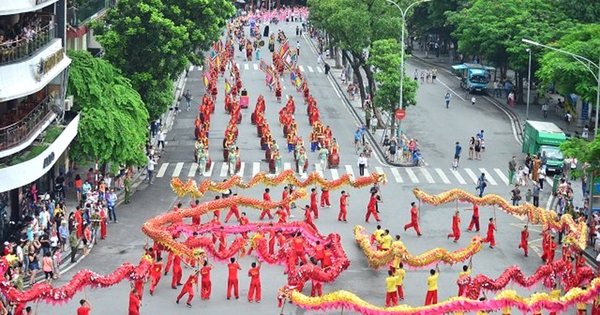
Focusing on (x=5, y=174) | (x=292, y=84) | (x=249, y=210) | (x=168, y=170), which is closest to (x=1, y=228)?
(x=5, y=174)

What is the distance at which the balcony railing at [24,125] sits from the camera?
41.7m

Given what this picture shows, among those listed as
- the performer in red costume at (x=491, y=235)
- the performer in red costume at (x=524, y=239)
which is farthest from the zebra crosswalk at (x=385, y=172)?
the performer in red costume at (x=524, y=239)

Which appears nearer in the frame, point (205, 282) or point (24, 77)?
point (205, 282)

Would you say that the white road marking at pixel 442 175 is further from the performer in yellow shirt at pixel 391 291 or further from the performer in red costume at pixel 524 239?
the performer in yellow shirt at pixel 391 291

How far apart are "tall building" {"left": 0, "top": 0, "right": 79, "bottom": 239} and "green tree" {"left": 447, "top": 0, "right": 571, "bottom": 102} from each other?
120 ft

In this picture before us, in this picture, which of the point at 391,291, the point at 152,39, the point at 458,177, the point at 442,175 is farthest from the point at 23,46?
the point at 458,177

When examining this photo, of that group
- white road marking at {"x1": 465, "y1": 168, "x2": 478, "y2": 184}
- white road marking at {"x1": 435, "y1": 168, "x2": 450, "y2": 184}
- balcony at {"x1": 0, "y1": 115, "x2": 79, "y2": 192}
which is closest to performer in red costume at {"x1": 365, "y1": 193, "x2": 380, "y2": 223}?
white road marking at {"x1": 435, "y1": 168, "x2": 450, "y2": 184}

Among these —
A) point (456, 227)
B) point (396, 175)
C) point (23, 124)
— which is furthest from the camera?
point (396, 175)

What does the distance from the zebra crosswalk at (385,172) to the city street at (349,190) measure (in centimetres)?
5

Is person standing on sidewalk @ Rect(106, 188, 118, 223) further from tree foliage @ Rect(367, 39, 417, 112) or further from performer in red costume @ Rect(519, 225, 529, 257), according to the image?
tree foliage @ Rect(367, 39, 417, 112)

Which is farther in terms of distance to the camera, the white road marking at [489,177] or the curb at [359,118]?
the curb at [359,118]

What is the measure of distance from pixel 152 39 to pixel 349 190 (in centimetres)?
1260

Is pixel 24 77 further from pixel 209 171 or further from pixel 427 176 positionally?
pixel 427 176

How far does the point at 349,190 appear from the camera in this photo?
5322cm
